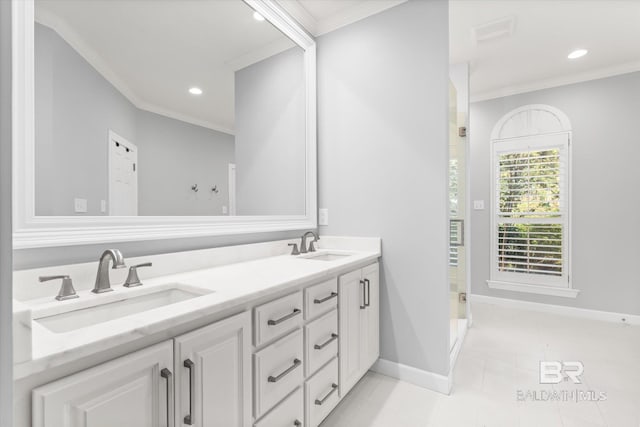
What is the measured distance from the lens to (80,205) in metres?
1.16

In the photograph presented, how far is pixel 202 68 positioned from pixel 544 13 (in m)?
2.51

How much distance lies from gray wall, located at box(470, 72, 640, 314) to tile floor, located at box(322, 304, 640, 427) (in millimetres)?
461

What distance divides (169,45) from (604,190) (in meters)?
4.04

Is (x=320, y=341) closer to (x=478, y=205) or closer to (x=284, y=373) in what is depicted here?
(x=284, y=373)

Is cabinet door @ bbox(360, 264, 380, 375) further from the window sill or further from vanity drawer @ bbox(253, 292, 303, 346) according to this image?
the window sill

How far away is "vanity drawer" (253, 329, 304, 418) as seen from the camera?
3.59ft

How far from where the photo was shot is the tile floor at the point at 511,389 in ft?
5.37

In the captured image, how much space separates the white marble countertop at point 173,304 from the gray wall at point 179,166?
349mm

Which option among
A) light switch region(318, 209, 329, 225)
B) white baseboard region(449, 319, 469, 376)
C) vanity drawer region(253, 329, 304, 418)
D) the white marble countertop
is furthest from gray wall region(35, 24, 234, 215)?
white baseboard region(449, 319, 469, 376)

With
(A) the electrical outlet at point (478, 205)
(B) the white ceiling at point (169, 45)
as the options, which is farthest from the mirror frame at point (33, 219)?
(A) the electrical outlet at point (478, 205)

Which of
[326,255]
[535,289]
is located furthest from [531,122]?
[326,255]

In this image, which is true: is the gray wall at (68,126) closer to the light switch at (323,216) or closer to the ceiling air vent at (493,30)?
the light switch at (323,216)

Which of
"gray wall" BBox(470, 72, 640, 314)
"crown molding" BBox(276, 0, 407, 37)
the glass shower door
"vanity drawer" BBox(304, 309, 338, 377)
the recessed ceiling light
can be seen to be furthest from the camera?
Answer: "gray wall" BBox(470, 72, 640, 314)

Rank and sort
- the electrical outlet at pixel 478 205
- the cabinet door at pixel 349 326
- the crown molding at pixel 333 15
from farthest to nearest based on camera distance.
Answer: the electrical outlet at pixel 478 205, the crown molding at pixel 333 15, the cabinet door at pixel 349 326
